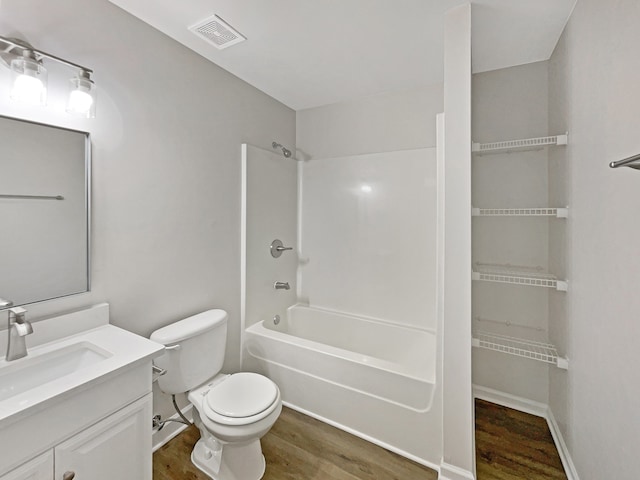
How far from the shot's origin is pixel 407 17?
1.58 meters

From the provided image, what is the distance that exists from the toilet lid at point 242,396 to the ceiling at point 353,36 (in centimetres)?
206

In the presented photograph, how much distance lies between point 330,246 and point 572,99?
77.2 inches

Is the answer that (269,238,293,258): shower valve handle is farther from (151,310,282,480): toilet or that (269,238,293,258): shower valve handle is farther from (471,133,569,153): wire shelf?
(471,133,569,153): wire shelf

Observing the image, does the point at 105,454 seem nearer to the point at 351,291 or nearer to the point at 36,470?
the point at 36,470

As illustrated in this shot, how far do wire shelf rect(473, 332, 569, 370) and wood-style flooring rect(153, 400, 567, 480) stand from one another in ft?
1.68

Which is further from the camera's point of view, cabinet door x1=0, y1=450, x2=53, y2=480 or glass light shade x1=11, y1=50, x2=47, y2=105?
glass light shade x1=11, y1=50, x2=47, y2=105

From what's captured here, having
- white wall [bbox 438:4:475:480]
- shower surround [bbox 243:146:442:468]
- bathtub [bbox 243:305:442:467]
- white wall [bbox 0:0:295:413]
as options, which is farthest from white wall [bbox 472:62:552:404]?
white wall [bbox 0:0:295:413]

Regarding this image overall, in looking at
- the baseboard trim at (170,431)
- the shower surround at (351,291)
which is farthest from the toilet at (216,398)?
the shower surround at (351,291)

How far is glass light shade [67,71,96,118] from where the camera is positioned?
1.28m

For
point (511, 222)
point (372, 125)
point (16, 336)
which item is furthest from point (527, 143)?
point (16, 336)

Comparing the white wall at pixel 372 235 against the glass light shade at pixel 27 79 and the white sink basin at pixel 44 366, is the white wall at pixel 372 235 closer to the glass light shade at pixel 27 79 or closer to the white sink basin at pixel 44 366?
the white sink basin at pixel 44 366

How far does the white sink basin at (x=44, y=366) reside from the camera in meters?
1.08

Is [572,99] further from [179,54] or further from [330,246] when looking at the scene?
[179,54]

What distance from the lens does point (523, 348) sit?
2016 mm
